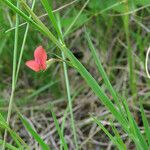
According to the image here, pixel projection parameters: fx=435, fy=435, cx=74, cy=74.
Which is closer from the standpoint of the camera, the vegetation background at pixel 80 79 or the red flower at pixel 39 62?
the red flower at pixel 39 62

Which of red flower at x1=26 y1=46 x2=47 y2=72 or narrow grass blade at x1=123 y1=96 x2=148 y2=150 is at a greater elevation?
red flower at x1=26 y1=46 x2=47 y2=72

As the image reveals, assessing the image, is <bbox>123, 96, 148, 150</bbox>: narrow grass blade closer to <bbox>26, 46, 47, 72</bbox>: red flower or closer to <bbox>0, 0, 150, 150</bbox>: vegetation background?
<bbox>26, 46, 47, 72</bbox>: red flower

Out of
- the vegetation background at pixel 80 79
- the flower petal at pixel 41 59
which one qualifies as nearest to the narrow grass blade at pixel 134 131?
the flower petal at pixel 41 59

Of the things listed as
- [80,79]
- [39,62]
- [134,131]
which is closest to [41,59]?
[39,62]

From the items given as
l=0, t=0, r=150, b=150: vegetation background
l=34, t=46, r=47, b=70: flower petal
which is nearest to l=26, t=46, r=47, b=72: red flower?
l=34, t=46, r=47, b=70: flower petal

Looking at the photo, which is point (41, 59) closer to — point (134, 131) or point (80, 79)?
point (134, 131)

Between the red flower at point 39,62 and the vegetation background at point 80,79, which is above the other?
the red flower at point 39,62

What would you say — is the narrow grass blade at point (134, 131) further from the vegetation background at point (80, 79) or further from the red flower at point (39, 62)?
the vegetation background at point (80, 79)

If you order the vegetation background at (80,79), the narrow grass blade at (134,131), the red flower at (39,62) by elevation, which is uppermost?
the red flower at (39,62)
